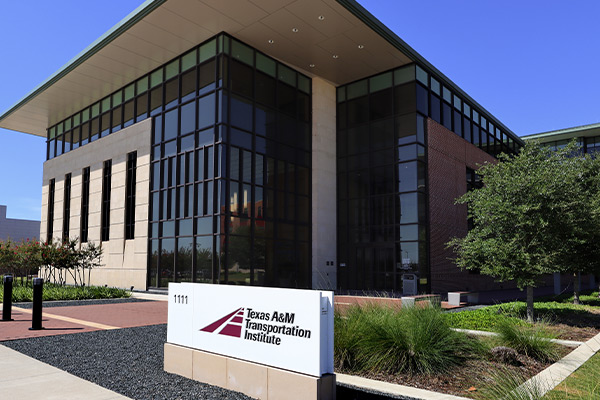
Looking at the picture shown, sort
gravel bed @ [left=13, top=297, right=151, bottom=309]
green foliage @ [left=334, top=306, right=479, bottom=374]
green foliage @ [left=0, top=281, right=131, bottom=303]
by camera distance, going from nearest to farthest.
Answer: green foliage @ [left=334, top=306, right=479, bottom=374]
gravel bed @ [left=13, top=297, right=151, bottom=309]
green foliage @ [left=0, top=281, right=131, bottom=303]

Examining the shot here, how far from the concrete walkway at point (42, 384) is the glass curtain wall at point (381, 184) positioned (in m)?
20.2

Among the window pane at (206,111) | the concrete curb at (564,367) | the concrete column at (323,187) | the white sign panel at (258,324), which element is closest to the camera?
the white sign panel at (258,324)

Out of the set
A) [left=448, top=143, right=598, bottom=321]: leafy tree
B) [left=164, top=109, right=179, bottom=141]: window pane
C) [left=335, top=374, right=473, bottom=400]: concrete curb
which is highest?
[left=164, top=109, right=179, bottom=141]: window pane

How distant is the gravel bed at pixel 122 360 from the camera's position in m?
6.27

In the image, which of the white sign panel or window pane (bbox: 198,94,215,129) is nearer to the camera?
the white sign panel

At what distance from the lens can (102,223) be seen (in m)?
31.0

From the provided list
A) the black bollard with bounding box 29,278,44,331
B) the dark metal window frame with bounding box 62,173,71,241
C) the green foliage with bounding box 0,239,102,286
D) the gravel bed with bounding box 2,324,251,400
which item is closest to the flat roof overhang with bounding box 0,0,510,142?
the dark metal window frame with bounding box 62,173,71,241

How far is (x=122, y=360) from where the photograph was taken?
816 cm

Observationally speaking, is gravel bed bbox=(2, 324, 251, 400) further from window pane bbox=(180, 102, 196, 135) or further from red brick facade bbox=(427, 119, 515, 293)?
red brick facade bbox=(427, 119, 515, 293)

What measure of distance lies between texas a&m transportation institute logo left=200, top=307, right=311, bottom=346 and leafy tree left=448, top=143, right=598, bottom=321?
9814 mm

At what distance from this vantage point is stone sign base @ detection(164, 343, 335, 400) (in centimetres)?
541

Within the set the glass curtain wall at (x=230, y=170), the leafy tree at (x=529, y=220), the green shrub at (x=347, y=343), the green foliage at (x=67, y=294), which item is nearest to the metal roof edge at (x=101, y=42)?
the glass curtain wall at (x=230, y=170)

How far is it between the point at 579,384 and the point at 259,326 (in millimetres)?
4277

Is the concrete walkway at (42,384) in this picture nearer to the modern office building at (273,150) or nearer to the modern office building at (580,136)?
the modern office building at (273,150)
